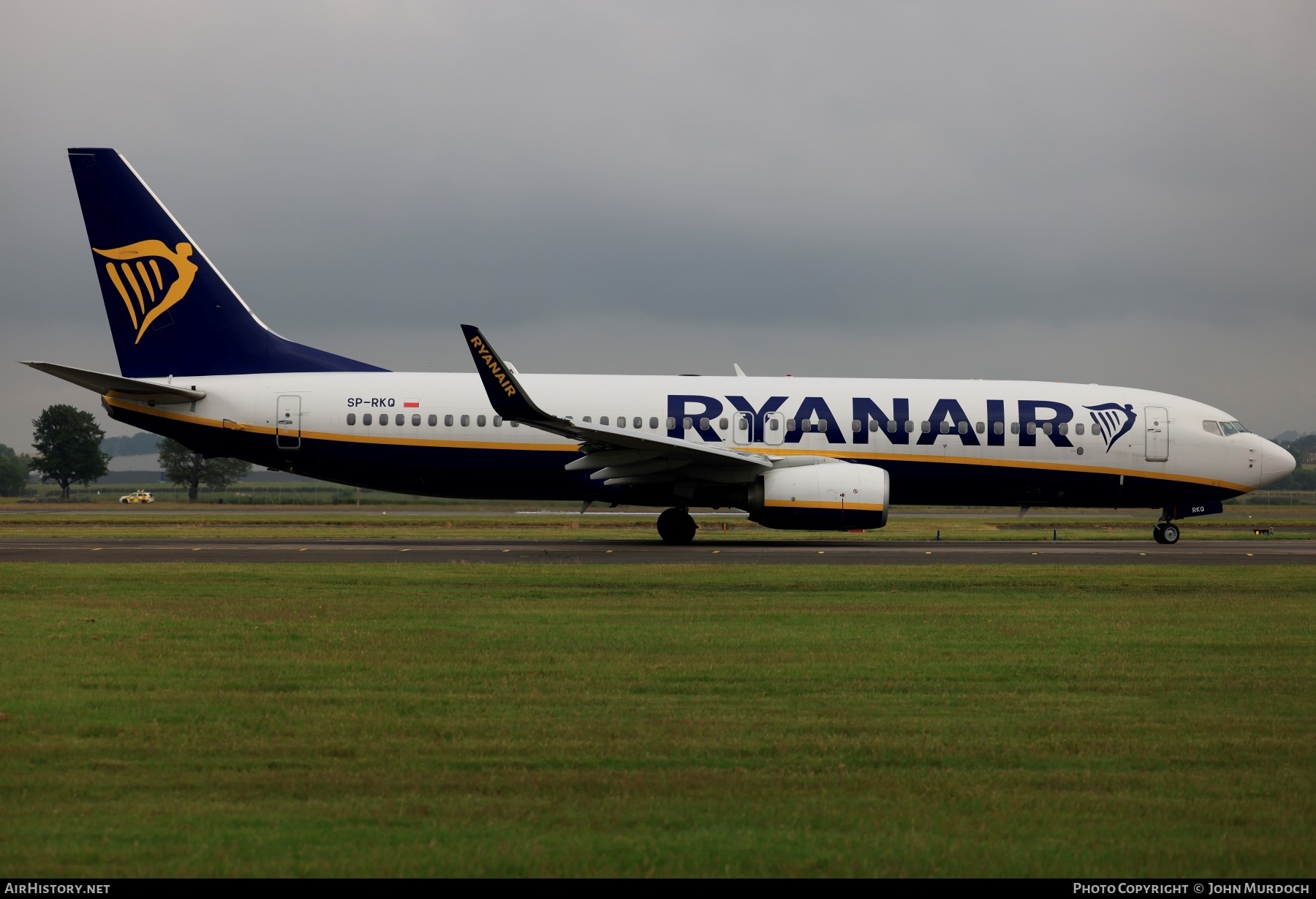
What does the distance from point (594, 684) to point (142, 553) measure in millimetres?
16384

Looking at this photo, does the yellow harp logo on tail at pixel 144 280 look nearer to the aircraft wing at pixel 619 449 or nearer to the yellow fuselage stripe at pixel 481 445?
the yellow fuselage stripe at pixel 481 445

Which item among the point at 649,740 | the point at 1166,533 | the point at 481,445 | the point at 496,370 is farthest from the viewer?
the point at 1166,533

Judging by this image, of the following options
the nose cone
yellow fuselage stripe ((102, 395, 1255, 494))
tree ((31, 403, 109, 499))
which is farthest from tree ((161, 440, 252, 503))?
the nose cone

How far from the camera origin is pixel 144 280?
2766 cm

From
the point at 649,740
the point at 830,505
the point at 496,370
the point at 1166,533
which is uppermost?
the point at 496,370

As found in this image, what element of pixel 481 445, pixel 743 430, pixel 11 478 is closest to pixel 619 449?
pixel 743 430

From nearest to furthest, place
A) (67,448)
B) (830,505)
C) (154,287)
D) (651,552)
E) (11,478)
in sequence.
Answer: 1. (651,552)
2. (830,505)
3. (154,287)
4. (67,448)
5. (11,478)

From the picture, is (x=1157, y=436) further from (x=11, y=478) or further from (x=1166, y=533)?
(x=11, y=478)

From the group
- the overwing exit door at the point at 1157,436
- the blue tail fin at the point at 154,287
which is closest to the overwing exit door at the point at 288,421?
the blue tail fin at the point at 154,287

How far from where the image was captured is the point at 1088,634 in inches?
498

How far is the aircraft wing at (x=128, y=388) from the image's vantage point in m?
25.3

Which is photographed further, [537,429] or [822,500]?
[537,429]

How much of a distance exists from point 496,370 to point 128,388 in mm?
8900

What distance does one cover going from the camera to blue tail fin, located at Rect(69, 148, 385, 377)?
27.3 meters
